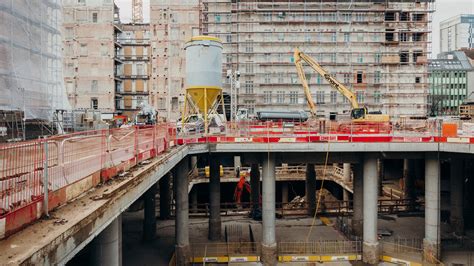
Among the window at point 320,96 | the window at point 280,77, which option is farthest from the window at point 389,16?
the window at point 280,77

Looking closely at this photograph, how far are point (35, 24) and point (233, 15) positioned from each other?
2930 cm

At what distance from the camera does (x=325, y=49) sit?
5162 centimetres

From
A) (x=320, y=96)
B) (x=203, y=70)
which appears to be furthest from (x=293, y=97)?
(x=203, y=70)

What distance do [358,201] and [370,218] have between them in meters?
3.73

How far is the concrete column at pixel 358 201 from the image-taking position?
78.9 ft

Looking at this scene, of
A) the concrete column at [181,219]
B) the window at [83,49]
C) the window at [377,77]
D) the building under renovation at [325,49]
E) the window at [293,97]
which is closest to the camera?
the concrete column at [181,219]

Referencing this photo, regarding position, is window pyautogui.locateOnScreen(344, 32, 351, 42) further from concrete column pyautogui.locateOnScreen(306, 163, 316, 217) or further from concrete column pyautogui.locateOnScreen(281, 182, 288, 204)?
concrete column pyautogui.locateOnScreen(306, 163, 316, 217)

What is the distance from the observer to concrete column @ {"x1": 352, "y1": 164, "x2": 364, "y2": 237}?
24042 millimetres

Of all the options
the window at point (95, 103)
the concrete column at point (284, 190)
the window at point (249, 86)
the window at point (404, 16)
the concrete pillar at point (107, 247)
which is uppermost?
the window at point (404, 16)

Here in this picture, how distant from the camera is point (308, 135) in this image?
68.1 ft

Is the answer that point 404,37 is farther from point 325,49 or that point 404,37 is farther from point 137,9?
point 137,9

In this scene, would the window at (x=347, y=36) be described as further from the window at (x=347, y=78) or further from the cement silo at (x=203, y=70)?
the cement silo at (x=203, y=70)

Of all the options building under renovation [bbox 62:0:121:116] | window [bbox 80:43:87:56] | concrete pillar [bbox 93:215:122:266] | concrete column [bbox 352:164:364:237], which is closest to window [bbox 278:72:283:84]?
building under renovation [bbox 62:0:121:116]

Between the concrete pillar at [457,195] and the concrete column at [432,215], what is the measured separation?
11.3ft
